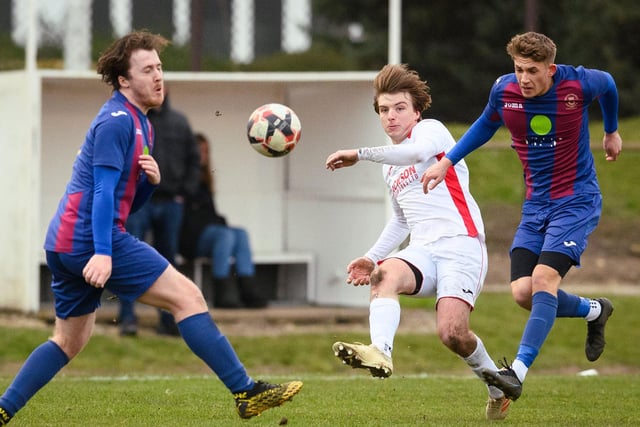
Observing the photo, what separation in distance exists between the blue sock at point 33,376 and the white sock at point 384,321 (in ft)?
5.62

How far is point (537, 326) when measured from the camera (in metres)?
7.38

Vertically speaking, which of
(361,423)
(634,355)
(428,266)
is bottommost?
(634,355)

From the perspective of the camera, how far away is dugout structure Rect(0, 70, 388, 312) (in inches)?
543

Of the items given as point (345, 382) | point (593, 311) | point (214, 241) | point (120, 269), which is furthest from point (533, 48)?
point (214, 241)

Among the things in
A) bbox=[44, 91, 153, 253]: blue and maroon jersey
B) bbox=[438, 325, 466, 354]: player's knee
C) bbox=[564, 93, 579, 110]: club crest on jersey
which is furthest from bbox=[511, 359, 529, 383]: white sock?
bbox=[44, 91, 153, 253]: blue and maroon jersey

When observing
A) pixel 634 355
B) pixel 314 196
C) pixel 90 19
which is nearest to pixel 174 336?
pixel 314 196

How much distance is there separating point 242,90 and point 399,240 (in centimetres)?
785

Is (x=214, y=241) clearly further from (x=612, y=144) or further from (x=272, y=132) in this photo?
(x=612, y=144)

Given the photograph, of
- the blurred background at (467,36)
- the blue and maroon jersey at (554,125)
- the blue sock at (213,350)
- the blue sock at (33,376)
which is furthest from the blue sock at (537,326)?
the blurred background at (467,36)

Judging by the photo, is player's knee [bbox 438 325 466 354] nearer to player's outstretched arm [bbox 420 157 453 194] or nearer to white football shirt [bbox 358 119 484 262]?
→ white football shirt [bbox 358 119 484 262]

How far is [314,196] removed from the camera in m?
15.3

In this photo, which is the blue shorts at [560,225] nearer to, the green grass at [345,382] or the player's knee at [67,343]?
the green grass at [345,382]

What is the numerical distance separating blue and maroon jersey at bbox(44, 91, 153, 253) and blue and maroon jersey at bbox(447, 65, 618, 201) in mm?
2117

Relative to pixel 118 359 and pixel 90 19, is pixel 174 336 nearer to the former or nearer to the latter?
pixel 118 359
